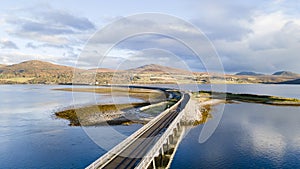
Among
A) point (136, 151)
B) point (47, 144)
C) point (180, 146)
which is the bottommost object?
point (180, 146)

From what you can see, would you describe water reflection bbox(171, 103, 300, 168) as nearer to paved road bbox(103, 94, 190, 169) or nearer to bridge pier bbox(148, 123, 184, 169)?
bridge pier bbox(148, 123, 184, 169)

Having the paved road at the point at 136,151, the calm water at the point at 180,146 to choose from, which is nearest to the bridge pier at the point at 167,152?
the calm water at the point at 180,146

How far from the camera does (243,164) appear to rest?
3378cm

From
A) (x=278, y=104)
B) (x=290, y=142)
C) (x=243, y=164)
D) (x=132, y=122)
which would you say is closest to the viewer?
(x=243, y=164)

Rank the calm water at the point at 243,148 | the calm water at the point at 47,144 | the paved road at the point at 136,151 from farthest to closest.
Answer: the calm water at the point at 243,148, the calm water at the point at 47,144, the paved road at the point at 136,151

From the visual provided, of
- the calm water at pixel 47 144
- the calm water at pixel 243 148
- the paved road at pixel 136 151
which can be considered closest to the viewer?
the paved road at pixel 136 151

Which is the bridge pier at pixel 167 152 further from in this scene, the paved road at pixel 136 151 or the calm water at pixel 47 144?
the calm water at pixel 47 144

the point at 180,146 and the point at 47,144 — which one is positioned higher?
the point at 47,144

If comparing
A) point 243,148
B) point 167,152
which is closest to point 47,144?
point 167,152

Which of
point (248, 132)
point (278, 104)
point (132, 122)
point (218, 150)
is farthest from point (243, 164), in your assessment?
point (278, 104)

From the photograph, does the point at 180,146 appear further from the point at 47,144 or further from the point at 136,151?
the point at 47,144

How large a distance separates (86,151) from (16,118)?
39219 millimetres

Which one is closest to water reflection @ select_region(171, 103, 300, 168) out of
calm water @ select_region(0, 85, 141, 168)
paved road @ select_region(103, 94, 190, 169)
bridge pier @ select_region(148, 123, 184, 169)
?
bridge pier @ select_region(148, 123, 184, 169)

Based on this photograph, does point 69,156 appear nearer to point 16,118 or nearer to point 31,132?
point 31,132
